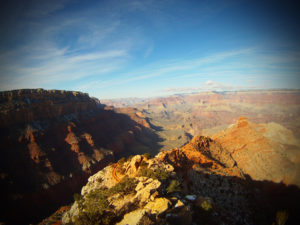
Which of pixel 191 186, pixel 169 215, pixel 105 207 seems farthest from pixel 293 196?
pixel 105 207

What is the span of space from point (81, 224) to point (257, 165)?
31302mm

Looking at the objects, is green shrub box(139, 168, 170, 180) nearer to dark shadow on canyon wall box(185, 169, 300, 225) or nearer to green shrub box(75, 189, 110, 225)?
green shrub box(75, 189, 110, 225)

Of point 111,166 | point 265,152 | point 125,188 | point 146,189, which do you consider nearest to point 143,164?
point 125,188

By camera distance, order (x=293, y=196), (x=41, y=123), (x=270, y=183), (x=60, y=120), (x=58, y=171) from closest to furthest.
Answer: (x=293, y=196) < (x=270, y=183) < (x=58, y=171) < (x=41, y=123) < (x=60, y=120)

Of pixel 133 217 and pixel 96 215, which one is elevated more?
pixel 133 217

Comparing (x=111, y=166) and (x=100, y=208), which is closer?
(x=100, y=208)

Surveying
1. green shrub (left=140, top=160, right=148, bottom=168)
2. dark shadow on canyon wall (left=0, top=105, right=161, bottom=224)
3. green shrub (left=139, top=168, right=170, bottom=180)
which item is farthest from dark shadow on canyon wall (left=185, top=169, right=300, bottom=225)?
dark shadow on canyon wall (left=0, top=105, right=161, bottom=224)

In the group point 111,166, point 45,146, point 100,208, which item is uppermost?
point 100,208

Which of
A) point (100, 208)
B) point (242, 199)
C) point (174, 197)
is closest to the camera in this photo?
point (100, 208)

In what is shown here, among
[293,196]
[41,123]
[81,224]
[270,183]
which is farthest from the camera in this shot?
[41,123]

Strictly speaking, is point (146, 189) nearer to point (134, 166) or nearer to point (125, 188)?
point (125, 188)

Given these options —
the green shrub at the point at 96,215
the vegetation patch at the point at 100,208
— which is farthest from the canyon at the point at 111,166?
the green shrub at the point at 96,215

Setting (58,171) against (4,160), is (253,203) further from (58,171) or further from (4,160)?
(4,160)

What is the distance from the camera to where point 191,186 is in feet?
52.5
